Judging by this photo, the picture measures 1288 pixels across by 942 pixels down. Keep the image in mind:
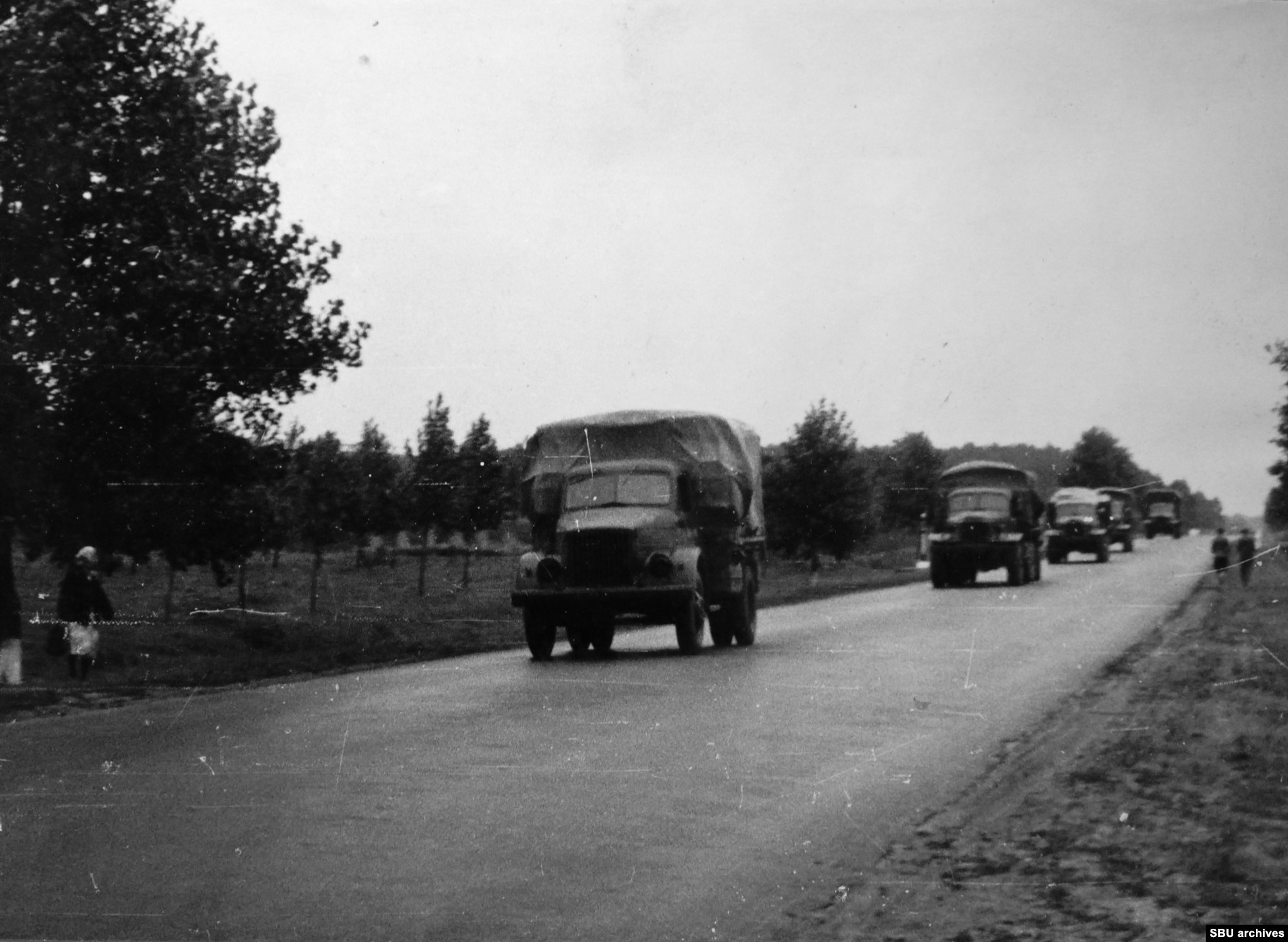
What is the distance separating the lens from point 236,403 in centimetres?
2566

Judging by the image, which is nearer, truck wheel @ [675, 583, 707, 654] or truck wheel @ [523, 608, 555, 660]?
truck wheel @ [675, 583, 707, 654]

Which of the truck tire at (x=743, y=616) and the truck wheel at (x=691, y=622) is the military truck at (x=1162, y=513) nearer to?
the truck tire at (x=743, y=616)

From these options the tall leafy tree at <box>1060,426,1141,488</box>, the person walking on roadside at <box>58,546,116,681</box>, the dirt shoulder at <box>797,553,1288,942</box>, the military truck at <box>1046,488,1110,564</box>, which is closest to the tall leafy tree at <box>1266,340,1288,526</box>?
the dirt shoulder at <box>797,553,1288,942</box>

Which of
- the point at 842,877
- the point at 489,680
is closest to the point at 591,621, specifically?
the point at 489,680

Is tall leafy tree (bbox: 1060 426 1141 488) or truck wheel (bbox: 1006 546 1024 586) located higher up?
tall leafy tree (bbox: 1060 426 1141 488)

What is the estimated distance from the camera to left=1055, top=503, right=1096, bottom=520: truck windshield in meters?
59.9

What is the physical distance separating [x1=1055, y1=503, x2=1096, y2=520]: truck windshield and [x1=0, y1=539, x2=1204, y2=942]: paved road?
139ft

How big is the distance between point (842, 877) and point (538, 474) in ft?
51.9

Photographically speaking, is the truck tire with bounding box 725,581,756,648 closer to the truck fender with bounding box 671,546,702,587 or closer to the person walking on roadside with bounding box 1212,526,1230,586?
the truck fender with bounding box 671,546,702,587

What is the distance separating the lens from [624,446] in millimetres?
22938

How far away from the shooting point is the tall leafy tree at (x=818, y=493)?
201 ft

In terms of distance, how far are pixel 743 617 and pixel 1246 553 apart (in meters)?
17.5

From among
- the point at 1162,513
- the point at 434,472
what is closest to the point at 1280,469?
the point at 434,472

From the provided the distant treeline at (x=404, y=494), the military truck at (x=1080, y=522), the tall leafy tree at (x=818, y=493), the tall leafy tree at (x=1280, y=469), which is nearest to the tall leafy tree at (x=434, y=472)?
the distant treeline at (x=404, y=494)
